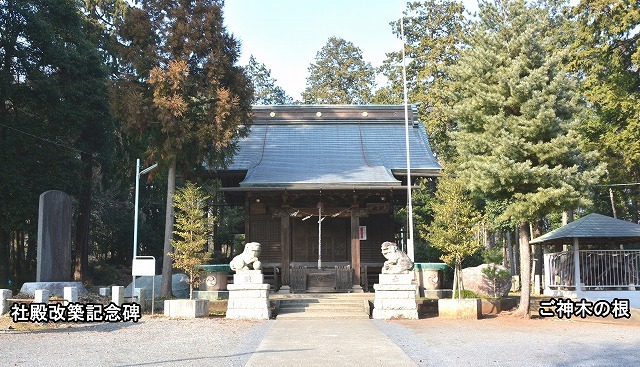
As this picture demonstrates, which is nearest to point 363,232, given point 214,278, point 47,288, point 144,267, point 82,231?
point 214,278

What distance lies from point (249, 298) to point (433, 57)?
24469 millimetres

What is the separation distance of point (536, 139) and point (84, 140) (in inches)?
827

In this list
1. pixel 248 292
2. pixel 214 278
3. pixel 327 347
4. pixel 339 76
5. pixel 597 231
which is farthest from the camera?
pixel 339 76

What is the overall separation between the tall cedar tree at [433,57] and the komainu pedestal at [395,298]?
63.7ft

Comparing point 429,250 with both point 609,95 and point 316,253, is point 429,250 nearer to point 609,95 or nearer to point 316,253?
point 316,253

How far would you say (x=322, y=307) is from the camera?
58.8 feet

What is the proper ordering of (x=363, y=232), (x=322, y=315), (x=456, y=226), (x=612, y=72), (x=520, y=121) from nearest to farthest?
(x=520, y=121)
(x=322, y=315)
(x=456, y=226)
(x=363, y=232)
(x=612, y=72)

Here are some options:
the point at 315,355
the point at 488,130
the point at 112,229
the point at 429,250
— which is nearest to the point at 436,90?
the point at 429,250

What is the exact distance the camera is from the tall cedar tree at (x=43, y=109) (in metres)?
25.8

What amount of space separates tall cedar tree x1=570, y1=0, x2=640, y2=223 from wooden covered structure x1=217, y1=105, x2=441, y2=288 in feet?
23.0

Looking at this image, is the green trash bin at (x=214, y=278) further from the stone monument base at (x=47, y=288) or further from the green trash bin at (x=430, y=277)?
the green trash bin at (x=430, y=277)

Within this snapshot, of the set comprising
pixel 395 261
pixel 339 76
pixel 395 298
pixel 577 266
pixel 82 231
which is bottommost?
pixel 395 298

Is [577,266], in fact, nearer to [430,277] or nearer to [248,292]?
[430,277]

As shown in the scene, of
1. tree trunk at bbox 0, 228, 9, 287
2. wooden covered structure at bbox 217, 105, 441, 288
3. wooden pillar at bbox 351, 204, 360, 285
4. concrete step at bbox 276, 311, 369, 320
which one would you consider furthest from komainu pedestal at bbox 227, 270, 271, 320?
tree trunk at bbox 0, 228, 9, 287
